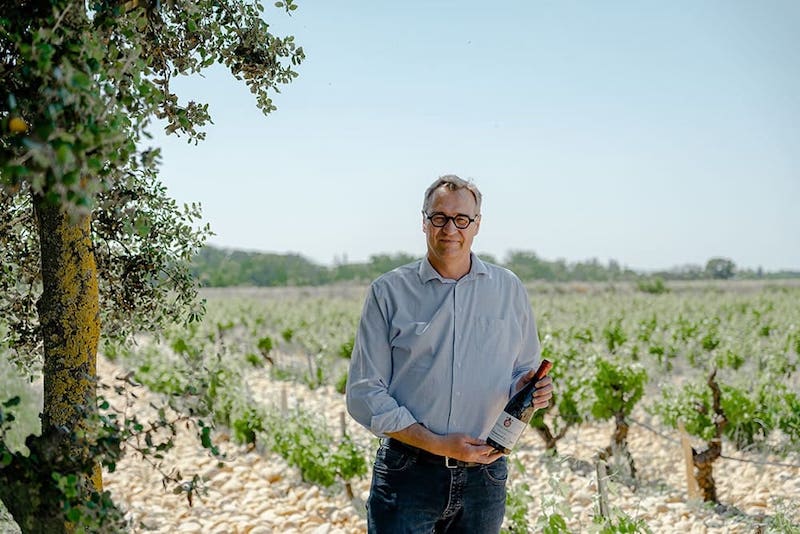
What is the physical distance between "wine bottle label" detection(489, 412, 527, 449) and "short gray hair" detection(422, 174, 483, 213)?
756mm

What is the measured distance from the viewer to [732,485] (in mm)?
6465

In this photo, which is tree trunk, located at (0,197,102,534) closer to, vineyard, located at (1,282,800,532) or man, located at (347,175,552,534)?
vineyard, located at (1,282,800,532)

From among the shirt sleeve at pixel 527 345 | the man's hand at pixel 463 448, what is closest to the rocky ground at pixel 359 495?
the shirt sleeve at pixel 527 345

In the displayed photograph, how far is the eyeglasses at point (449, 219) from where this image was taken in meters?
2.51

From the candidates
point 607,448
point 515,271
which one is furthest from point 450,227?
point 515,271

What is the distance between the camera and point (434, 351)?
2570mm

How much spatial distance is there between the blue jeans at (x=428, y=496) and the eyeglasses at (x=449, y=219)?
814mm

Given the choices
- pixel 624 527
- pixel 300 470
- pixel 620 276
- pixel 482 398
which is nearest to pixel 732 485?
pixel 624 527

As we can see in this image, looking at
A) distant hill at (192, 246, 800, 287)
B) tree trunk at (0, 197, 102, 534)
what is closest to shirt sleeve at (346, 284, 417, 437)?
Result: tree trunk at (0, 197, 102, 534)

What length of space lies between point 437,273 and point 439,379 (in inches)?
15.6

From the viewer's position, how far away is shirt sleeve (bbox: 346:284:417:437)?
95.1 inches

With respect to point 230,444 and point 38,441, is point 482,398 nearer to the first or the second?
point 38,441

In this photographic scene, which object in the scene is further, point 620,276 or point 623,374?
point 620,276

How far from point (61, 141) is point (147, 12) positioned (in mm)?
736
